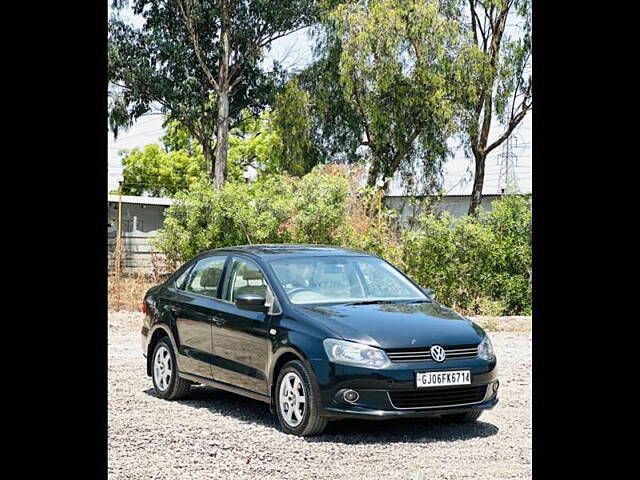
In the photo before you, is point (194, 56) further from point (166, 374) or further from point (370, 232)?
point (166, 374)

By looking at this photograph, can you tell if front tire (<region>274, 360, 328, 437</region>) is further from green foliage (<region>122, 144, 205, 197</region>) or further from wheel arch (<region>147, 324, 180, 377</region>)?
green foliage (<region>122, 144, 205, 197</region>)

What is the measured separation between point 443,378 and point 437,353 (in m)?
0.21

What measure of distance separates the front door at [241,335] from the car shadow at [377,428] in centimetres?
46

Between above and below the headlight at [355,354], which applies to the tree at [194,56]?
above

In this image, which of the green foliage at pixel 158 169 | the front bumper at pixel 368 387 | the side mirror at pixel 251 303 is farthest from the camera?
the green foliage at pixel 158 169

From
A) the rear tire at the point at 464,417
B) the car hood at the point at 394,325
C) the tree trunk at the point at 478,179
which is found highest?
the tree trunk at the point at 478,179

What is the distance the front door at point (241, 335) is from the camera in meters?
8.42

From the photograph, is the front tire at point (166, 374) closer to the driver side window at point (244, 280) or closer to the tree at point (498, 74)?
the driver side window at point (244, 280)

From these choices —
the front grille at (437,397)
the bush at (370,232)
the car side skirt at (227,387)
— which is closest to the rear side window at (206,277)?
the car side skirt at (227,387)
